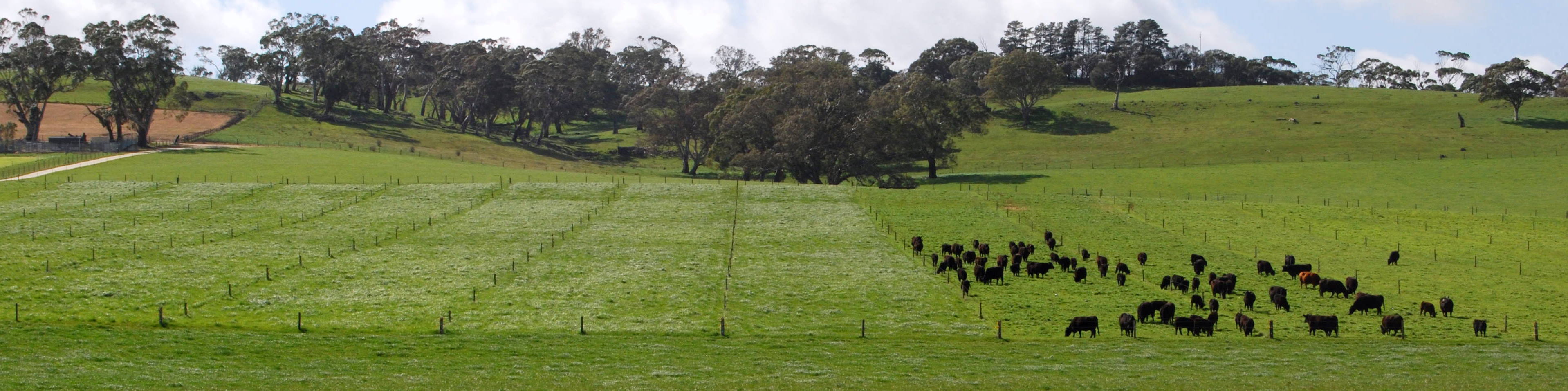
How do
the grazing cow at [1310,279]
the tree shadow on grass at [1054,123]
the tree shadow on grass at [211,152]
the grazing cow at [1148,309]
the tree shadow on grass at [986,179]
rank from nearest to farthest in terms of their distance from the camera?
the grazing cow at [1148,309] < the grazing cow at [1310,279] < the tree shadow on grass at [211,152] < the tree shadow on grass at [986,179] < the tree shadow on grass at [1054,123]

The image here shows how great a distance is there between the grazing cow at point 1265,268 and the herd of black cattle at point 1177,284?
0.09 feet

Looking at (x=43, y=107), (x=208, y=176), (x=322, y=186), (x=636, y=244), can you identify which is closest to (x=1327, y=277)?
(x=636, y=244)

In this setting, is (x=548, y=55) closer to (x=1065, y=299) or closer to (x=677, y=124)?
(x=677, y=124)

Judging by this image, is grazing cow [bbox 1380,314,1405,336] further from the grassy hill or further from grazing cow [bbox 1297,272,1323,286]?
the grassy hill

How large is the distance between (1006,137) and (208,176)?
8772cm

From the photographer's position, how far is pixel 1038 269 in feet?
172

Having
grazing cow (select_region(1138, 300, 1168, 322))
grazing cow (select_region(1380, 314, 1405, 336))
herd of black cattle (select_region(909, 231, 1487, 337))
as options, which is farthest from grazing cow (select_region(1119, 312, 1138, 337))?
grazing cow (select_region(1380, 314, 1405, 336))

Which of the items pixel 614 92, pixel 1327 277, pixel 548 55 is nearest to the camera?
pixel 1327 277

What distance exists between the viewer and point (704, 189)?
270ft

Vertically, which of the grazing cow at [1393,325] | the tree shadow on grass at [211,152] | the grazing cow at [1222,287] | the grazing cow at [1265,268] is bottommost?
the grazing cow at [1393,325]

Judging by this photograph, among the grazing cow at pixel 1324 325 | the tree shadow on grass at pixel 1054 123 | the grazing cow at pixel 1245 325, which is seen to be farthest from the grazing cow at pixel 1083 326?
the tree shadow on grass at pixel 1054 123

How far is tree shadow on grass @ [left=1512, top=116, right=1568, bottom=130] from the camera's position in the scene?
411ft

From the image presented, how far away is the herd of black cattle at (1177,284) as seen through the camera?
4072 centimetres

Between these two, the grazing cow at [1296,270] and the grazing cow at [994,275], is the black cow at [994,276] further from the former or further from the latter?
the grazing cow at [1296,270]
